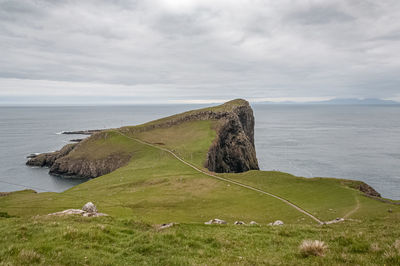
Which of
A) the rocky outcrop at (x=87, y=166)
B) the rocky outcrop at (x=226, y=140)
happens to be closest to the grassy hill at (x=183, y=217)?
the rocky outcrop at (x=87, y=166)

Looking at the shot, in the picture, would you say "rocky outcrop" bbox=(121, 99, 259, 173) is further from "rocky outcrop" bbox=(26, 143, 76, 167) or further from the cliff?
"rocky outcrop" bbox=(26, 143, 76, 167)

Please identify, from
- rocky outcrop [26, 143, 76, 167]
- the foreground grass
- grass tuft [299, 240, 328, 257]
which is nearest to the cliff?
rocky outcrop [26, 143, 76, 167]

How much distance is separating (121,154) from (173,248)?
100 m

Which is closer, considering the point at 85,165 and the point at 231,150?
the point at 85,165

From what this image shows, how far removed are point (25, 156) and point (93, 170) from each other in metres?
51.5

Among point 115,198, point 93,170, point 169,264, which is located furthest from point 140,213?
point 93,170

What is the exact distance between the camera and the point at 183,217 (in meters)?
40.7

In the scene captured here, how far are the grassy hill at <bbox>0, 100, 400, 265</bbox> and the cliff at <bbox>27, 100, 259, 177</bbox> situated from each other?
110 centimetres

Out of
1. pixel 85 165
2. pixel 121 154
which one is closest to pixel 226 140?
pixel 121 154

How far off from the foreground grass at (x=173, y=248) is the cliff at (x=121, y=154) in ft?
257

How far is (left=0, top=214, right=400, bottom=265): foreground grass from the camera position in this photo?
10477 millimetres

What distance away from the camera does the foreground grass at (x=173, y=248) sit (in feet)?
34.4

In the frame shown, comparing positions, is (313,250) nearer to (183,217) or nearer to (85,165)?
(183,217)

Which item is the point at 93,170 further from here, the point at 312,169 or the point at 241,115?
the point at 312,169
